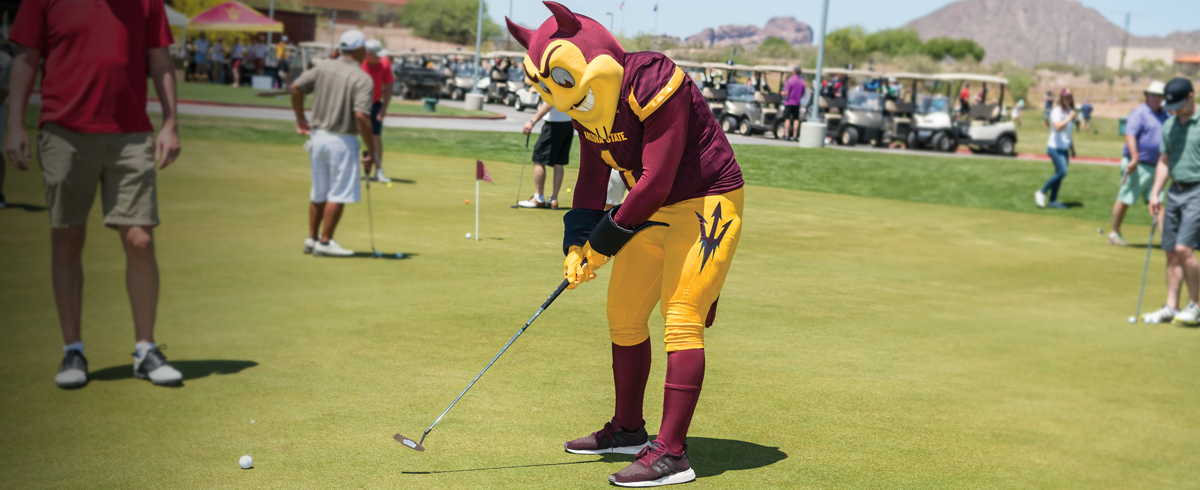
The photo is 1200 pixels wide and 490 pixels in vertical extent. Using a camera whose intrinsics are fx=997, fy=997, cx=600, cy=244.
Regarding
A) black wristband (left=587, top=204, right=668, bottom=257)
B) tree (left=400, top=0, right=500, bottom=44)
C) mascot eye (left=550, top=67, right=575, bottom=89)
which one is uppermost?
tree (left=400, top=0, right=500, bottom=44)

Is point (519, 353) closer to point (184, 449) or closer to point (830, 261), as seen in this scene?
point (184, 449)

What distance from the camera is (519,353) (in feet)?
18.9

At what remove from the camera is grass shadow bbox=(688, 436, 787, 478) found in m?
4.10

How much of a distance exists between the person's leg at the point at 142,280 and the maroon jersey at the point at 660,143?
2.63 meters

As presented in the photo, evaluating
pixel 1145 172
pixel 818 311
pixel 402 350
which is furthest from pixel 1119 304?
pixel 402 350

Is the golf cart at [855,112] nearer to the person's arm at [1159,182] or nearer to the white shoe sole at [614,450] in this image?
the person's arm at [1159,182]

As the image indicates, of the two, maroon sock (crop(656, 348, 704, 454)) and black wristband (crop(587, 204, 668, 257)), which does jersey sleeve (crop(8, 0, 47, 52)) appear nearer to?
black wristband (crop(587, 204, 668, 257))

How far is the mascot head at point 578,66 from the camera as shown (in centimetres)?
363

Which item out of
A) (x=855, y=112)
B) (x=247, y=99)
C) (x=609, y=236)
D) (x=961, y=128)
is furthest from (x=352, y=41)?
(x=247, y=99)

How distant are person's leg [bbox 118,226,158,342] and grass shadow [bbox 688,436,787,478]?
292 cm

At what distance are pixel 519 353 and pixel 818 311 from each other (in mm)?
2643

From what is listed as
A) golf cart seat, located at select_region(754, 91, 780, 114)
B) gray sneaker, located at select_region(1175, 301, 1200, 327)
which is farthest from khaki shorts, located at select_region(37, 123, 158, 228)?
gray sneaker, located at select_region(1175, 301, 1200, 327)

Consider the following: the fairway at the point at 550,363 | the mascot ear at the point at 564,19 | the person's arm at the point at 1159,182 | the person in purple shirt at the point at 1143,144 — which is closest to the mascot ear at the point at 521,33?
the mascot ear at the point at 564,19

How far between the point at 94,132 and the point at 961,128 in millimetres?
23822
